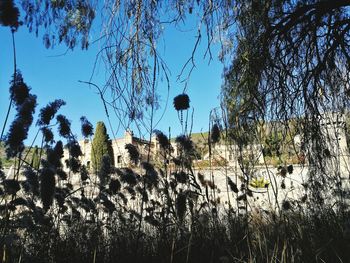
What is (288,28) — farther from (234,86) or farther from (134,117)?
(134,117)

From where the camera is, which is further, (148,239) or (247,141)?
(247,141)

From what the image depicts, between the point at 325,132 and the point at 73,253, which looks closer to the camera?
the point at 73,253

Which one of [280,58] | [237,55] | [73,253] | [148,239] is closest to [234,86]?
[237,55]

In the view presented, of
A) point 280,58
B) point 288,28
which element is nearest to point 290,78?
point 280,58

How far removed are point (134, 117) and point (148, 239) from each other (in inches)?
33.2

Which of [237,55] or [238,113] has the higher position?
[237,55]

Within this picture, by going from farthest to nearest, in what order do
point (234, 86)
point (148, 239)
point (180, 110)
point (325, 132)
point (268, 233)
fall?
1. point (325, 132)
2. point (234, 86)
3. point (148, 239)
4. point (268, 233)
5. point (180, 110)

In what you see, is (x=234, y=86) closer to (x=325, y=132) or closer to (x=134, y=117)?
(x=325, y=132)

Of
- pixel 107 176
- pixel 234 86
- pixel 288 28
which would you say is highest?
pixel 288 28

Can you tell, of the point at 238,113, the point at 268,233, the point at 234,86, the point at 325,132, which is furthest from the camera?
the point at 325,132

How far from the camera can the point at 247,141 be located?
2.94 meters

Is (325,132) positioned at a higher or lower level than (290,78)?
lower

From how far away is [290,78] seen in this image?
322 centimetres

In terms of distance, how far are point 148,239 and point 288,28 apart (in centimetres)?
213
